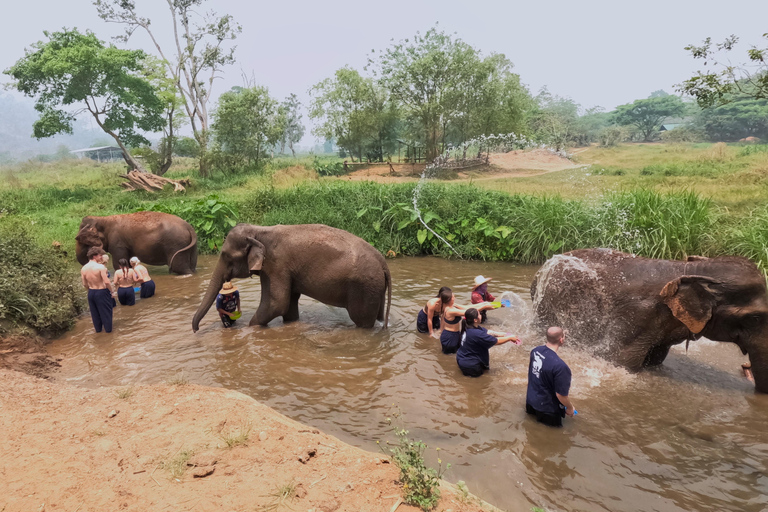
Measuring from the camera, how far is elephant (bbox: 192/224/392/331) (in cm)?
687

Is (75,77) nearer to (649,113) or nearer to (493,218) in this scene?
(493,218)

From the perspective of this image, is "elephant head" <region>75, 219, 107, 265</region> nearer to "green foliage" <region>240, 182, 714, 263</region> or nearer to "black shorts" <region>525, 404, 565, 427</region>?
"green foliage" <region>240, 182, 714, 263</region>

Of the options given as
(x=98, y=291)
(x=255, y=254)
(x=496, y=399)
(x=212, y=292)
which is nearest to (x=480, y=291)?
(x=496, y=399)

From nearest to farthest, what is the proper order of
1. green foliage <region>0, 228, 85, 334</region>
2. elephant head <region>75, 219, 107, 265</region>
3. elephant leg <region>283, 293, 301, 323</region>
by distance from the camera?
green foliage <region>0, 228, 85, 334</region>
elephant leg <region>283, 293, 301, 323</region>
elephant head <region>75, 219, 107, 265</region>

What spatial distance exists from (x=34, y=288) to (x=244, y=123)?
24.6m

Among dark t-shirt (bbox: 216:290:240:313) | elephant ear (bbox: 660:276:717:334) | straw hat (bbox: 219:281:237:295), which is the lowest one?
dark t-shirt (bbox: 216:290:240:313)

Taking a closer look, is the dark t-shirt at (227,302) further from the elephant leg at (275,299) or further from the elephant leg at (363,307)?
the elephant leg at (363,307)

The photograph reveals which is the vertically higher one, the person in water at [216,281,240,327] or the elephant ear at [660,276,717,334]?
the elephant ear at [660,276,717,334]

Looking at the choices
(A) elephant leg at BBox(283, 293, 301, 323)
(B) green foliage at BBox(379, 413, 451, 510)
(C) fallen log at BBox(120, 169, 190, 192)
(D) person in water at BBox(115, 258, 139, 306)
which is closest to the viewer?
(B) green foliage at BBox(379, 413, 451, 510)

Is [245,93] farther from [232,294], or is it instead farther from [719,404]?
[719,404]

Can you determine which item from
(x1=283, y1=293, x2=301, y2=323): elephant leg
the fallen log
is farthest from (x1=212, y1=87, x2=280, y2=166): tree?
(x1=283, y1=293, x2=301, y2=323): elephant leg

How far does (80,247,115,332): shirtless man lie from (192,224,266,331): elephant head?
154 centimetres

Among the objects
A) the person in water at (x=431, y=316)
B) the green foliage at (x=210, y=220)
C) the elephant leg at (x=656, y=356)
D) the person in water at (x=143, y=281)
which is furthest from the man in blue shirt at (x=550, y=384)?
the green foliage at (x=210, y=220)

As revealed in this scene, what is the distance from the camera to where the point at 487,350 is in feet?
18.5
